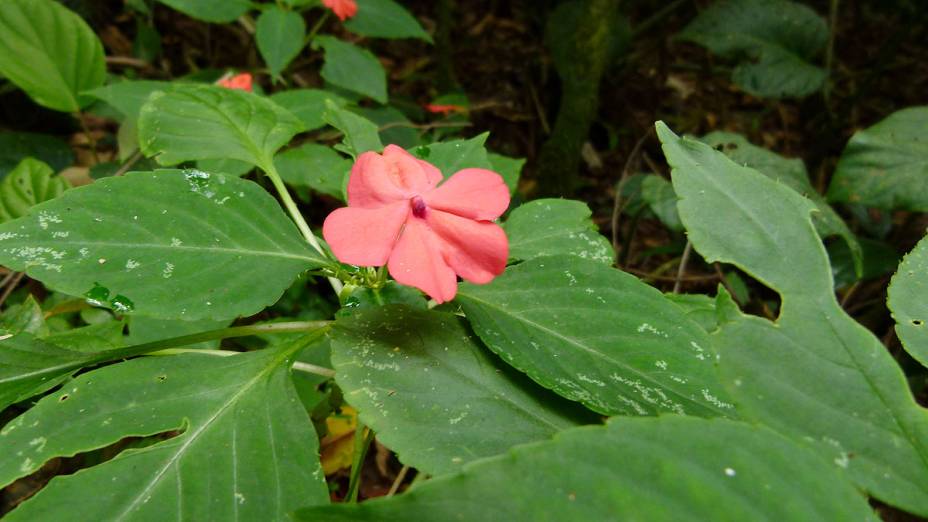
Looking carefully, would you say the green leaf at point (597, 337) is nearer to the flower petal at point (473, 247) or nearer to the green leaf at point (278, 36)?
the flower petal at point (473, 247)

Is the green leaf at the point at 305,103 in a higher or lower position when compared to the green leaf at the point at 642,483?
lower

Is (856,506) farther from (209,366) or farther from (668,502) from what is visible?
(209,366)

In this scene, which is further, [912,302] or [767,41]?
[767,41]

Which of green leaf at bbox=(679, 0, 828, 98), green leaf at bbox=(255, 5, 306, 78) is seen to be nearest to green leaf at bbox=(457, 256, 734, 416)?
green leaf at bbox=(255, 5, 306, 78)

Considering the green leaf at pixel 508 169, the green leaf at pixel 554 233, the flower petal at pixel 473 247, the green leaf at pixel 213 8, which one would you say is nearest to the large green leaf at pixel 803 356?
the flower petal at pixel 473 247

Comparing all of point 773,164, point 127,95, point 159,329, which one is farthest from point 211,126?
point 773,164

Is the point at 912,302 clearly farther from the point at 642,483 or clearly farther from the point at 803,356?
the point at 642,483

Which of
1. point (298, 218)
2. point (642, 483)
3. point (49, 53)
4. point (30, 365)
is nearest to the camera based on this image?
point (642, 483)
